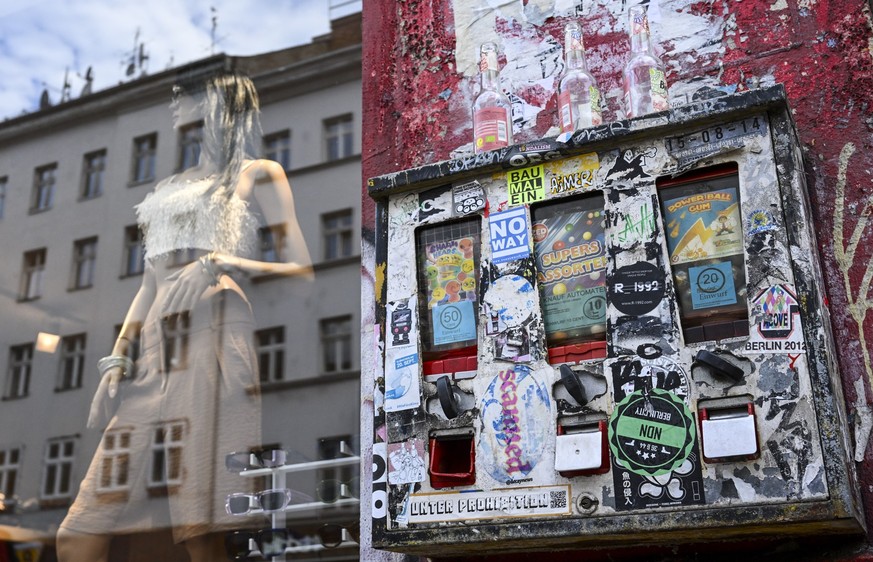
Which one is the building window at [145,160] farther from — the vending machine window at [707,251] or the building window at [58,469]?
the vending machine window at [707,251]

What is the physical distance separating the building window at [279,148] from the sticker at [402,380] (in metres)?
1.94

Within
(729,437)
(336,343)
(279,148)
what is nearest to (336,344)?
(336,343)

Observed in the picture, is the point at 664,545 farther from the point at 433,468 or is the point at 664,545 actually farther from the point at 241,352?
the point at 241,352

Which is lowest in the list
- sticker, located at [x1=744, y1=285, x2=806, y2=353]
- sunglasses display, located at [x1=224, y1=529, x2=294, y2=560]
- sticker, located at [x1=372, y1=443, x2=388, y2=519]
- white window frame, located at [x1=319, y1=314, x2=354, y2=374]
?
sunglasses display, located at [x1=224, y1=529, x2=294, y2=560]

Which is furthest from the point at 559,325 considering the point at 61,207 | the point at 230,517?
the point at 61,207

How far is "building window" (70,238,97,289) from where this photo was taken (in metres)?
5.07

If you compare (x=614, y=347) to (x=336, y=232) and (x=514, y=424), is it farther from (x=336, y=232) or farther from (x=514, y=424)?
(x=336, y=232)

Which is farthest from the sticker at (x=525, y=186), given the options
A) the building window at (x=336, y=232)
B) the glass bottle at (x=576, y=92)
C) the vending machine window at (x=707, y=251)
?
the building window at (x=336, y=232)

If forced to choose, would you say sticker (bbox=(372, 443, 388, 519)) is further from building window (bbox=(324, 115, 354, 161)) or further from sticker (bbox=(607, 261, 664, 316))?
building window (bbox=(324, 115, 354, 161))

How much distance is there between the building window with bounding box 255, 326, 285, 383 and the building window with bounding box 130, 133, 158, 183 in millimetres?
1163

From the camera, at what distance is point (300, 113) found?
4746mm

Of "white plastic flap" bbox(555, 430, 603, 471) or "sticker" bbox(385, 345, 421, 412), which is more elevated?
"sticker" bbox(385, 345, 421, 412)

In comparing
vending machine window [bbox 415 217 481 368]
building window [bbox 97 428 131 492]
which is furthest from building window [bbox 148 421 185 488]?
Answer: vending machine window [bbox 415 217 481 368]

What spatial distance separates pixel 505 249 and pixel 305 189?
187 centimetres
